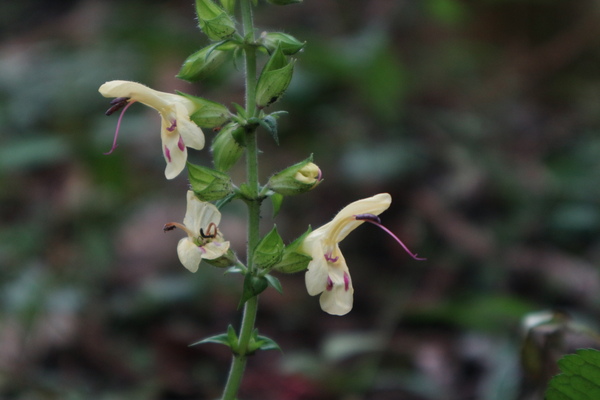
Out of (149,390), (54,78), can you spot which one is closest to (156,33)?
(54,78)

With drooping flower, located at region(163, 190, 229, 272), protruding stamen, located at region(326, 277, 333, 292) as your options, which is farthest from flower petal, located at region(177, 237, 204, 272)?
protruding stamen, located at region(326, 277, 333, 292)

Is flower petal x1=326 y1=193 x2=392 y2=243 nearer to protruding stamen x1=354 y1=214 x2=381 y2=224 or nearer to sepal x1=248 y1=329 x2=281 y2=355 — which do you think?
protruding stamen x1=354 y1=214 x2=381 y2=224

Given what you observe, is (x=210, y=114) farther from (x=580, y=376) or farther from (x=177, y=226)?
(x=580, y=376)

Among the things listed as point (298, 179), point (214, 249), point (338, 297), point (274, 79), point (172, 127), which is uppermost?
point (274, 79)

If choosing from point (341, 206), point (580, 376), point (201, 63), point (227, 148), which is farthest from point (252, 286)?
point (341, 206)

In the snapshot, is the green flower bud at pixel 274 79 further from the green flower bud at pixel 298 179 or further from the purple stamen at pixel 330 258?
the purple stamen at pixel 330 258

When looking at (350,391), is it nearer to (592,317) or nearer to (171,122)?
(592,317)
